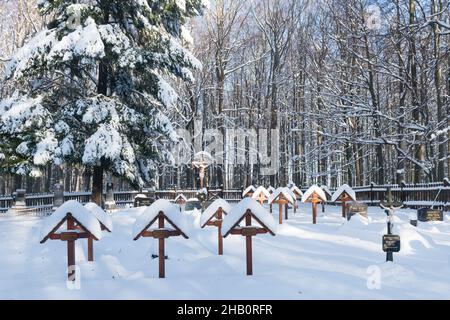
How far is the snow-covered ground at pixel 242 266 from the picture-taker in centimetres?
560

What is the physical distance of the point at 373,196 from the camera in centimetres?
2352

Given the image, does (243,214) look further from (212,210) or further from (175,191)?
(175,191)

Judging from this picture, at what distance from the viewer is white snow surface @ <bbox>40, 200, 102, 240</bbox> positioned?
248 inches

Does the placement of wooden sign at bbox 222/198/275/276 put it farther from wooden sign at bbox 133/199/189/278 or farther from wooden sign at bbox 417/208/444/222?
wooden sign at bbox 417/208/444/222

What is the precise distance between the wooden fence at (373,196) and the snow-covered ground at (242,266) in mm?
5253

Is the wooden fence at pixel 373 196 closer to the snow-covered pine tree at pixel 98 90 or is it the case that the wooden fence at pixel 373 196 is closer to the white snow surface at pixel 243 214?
the snow-covered pine tree at pixel 98 90

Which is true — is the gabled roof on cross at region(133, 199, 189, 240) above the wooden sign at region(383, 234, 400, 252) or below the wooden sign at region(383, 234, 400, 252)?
above

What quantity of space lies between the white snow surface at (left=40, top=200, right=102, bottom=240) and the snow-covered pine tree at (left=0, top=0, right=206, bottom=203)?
7.78 meters

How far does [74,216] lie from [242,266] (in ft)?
9.87

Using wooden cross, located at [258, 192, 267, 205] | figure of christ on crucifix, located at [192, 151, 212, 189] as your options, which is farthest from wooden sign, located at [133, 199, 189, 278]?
figure of christ on crucifix, located at [192, 151, 212, 189]

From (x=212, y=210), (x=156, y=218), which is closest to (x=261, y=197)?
(x=212, y=210)

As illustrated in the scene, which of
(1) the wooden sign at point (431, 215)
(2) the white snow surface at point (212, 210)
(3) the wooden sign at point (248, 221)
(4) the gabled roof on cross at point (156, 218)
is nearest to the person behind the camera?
(4) the gabled roof on cross at point (156, 218)

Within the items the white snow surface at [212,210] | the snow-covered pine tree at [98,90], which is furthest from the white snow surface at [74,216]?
the snow-covered pine tree at [98,90]
